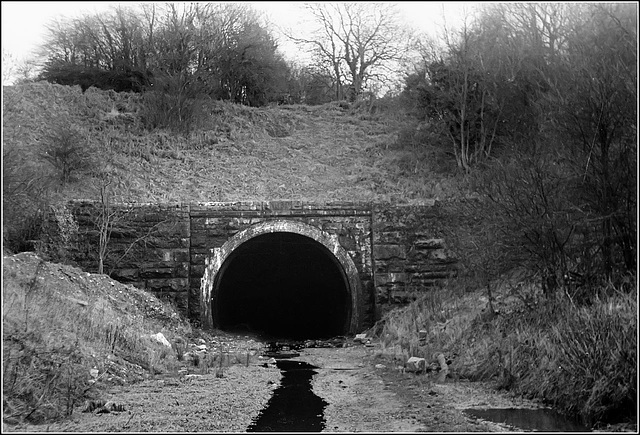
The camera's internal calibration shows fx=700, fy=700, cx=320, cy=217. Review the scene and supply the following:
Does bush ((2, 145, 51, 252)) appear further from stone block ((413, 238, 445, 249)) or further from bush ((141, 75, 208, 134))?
stone block ((413, 238, 445, 249))

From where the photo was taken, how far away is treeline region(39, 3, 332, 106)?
27.3 m

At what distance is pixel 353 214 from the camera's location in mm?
18781

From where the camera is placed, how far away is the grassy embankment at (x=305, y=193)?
26.2ft

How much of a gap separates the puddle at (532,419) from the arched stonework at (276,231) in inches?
409

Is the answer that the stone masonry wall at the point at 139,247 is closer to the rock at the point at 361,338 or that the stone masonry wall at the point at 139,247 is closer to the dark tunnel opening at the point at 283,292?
the dark tunnel opening at the point at 283,292

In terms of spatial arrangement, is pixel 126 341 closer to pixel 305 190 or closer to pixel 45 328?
pixel 45 328

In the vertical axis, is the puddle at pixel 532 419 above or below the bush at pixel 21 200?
below

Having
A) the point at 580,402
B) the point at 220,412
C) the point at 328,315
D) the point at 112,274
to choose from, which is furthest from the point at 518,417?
the point at 328,315

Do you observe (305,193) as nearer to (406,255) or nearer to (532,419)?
(406,255)

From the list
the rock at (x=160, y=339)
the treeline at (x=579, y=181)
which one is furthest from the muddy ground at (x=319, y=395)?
the treeline at (x=579, y=181)

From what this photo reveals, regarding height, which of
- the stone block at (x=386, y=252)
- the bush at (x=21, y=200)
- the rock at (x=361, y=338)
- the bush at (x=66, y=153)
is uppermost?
the bush at (x=66, y=153)

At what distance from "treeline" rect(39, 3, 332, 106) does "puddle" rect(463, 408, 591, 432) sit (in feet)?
67.2

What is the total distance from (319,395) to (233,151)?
16.0 meters

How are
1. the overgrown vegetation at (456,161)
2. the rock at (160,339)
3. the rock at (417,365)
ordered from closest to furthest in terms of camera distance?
the overgrown vegetation at (456,161)
the rock at (417,365)
the rock at (160,339)
